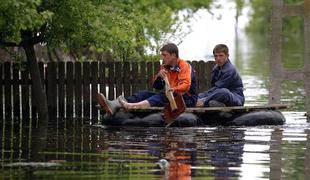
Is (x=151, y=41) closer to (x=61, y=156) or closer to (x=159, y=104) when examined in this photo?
(x=159, y=104)

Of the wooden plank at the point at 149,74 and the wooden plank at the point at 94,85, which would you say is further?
the wooden plank at the point at 149,74

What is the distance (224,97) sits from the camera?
22.7m

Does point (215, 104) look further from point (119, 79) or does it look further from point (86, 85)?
point (86, 85)

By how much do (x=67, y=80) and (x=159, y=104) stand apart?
343 centimetres

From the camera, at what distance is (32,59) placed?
2425 cm

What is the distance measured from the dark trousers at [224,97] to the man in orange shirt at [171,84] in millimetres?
405

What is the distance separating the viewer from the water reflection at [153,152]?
49.8ft

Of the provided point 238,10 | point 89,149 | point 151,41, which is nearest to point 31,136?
point 89,149

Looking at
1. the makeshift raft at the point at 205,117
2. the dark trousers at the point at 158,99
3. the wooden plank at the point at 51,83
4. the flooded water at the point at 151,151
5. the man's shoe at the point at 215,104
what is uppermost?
the wooden plank at the point at 51,83

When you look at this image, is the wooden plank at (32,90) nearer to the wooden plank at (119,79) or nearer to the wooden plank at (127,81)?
the wooden plank at (119,79)

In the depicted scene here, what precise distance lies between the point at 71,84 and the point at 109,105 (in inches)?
118

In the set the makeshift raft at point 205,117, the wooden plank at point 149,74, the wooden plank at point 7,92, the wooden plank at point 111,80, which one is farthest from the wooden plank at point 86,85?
the makeshift raft at point 205,117

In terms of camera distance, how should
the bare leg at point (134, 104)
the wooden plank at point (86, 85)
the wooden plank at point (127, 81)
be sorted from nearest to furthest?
the bare leg at point (134, 104) < the wooden plank at point (86, 85) < the wooden plank at point (127, 81)

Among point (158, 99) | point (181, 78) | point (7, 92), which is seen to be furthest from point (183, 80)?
point (7, 92)
